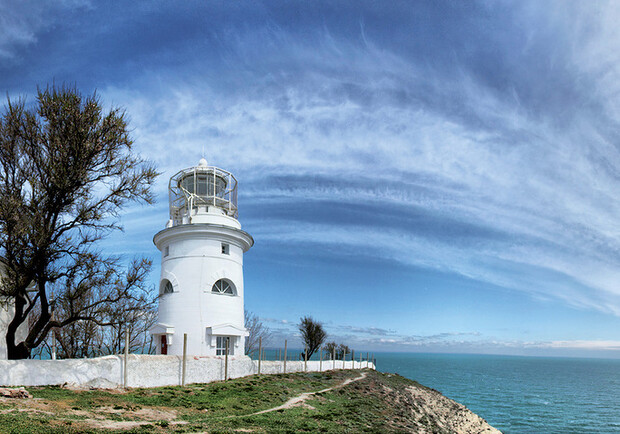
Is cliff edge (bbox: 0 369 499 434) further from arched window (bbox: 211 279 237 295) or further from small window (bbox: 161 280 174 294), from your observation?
small window (bbox: 161 280 174 294)

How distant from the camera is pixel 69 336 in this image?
27938 millimetres

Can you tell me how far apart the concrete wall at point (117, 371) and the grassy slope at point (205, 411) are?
618 mm

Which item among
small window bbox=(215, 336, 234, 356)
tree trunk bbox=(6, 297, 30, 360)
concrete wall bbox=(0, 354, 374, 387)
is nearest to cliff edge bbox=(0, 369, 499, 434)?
concrete wall bbox=(0, 354, 374, 387)

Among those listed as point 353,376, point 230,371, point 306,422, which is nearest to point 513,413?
point 353,376

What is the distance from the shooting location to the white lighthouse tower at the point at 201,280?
23062mm

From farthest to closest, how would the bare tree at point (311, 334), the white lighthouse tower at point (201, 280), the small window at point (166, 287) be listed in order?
the bare tree at point (311, 334) < the small window at point (166, 287) < the white lighthouse tower at point (201, 280)

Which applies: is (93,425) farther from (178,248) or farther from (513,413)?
(513,413)

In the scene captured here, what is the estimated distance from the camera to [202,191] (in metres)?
26.6

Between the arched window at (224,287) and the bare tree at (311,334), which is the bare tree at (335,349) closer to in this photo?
the bare tree at (311,334)

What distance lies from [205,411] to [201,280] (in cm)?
949

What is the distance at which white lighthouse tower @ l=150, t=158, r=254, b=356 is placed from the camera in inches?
908

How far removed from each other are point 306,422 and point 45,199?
12040 millimetres

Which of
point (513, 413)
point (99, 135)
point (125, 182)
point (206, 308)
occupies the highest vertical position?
point (99, 135)

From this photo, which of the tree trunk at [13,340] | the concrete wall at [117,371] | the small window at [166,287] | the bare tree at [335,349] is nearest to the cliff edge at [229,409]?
the concrete wall at [117,371]
